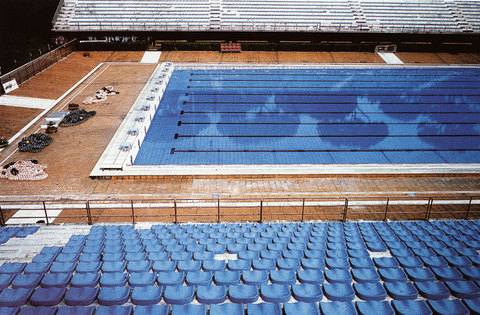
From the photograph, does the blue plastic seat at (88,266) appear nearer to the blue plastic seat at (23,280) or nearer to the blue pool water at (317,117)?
the blue plastic seat at (23,280)

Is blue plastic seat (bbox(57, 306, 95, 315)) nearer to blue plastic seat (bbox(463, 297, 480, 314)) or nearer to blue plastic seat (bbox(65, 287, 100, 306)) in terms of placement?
blue plastic seat (bbox(65, 287, 100, 306))

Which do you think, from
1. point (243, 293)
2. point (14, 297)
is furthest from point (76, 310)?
point (243, 293)

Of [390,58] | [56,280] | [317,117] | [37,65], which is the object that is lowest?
[317,117]

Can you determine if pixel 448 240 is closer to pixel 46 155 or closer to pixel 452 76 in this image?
pixel 46 155

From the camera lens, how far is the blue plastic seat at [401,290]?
5035 mm

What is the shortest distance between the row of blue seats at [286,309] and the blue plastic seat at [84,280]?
55 cm

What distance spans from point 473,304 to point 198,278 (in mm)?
3752

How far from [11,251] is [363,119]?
13.2 meters

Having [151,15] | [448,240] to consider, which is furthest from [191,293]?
[151,15]

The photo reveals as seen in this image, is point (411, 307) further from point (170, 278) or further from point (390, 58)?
point (390, 58)

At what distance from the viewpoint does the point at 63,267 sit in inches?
225

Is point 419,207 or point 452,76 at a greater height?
point 452,76

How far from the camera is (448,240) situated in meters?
6.86

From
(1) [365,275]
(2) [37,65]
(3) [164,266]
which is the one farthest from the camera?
(2) [37,65]
